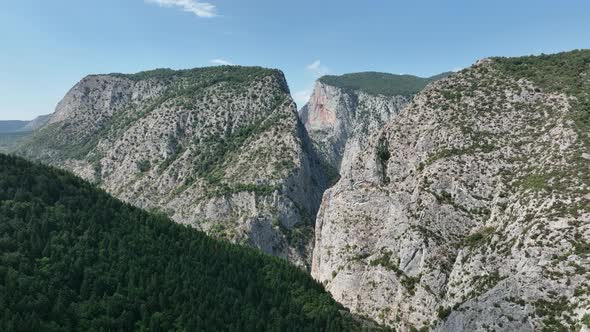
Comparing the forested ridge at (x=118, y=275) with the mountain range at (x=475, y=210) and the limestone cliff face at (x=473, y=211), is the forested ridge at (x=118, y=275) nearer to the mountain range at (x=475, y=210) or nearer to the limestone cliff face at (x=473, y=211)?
the mountain range at (x=475, y=210)

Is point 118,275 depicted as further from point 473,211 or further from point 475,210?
point 475,210

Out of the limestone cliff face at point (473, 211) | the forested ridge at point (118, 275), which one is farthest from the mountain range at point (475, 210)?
the forested ridge at point (118, 275)

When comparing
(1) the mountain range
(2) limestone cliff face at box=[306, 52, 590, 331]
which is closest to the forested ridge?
(1) the mountain range

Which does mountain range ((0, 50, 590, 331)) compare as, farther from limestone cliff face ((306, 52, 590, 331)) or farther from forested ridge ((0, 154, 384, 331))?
forested ridge ((0, 154, 384, 331))

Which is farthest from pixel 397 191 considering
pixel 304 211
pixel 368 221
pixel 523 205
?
pixel 304 211

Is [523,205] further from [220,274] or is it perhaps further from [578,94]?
[220,274]
